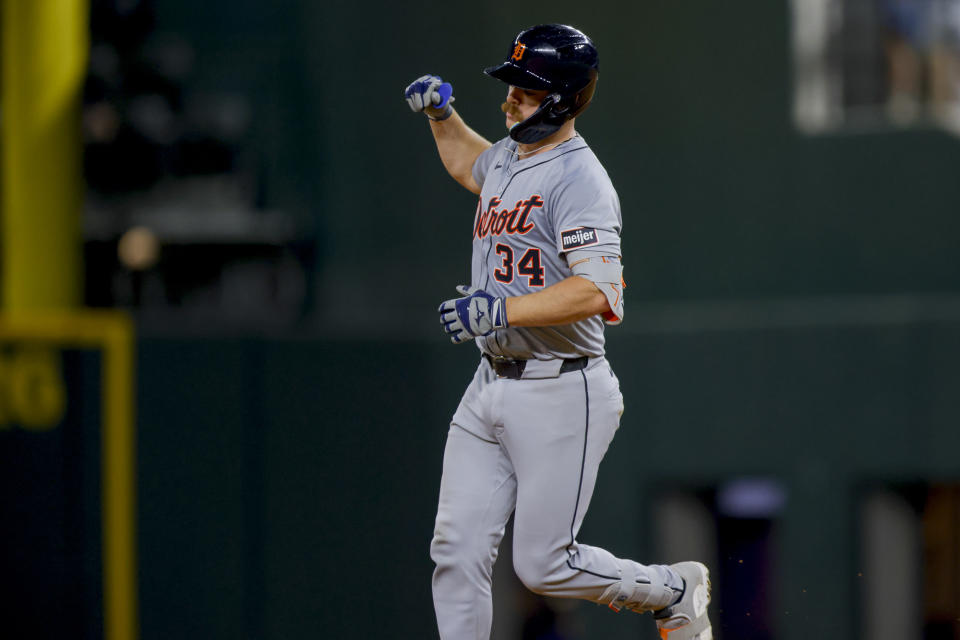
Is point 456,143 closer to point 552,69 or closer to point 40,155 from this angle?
point 552,69

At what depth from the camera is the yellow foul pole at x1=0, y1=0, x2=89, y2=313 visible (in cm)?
897

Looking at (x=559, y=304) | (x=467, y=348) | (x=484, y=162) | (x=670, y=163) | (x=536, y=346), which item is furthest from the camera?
(x=670, y=163)

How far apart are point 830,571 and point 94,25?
642cm

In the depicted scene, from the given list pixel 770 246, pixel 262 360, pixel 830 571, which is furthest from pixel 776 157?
pixel 262 360

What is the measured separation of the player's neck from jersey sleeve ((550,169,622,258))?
16 centimetres

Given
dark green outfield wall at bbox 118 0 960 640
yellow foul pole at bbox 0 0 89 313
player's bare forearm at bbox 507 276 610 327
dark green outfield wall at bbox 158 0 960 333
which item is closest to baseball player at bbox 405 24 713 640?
player's bare forearm at bbox 507 276 610 327

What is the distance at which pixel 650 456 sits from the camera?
8.66 metres

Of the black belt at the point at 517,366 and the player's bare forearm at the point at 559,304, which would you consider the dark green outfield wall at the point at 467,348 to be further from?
the player's bare forearm at the point at 559,304

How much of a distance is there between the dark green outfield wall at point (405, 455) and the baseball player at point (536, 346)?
4.32m

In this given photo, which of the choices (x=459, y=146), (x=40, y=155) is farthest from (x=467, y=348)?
(x=459, y=146)

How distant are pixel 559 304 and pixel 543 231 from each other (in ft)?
0.79

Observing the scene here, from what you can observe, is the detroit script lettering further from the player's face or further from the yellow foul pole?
the yellow foul pole

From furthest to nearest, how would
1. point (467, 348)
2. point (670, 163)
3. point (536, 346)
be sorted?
point (670, 163), point (467, 348), point (536, 346)

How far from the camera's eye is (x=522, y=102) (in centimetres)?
345
